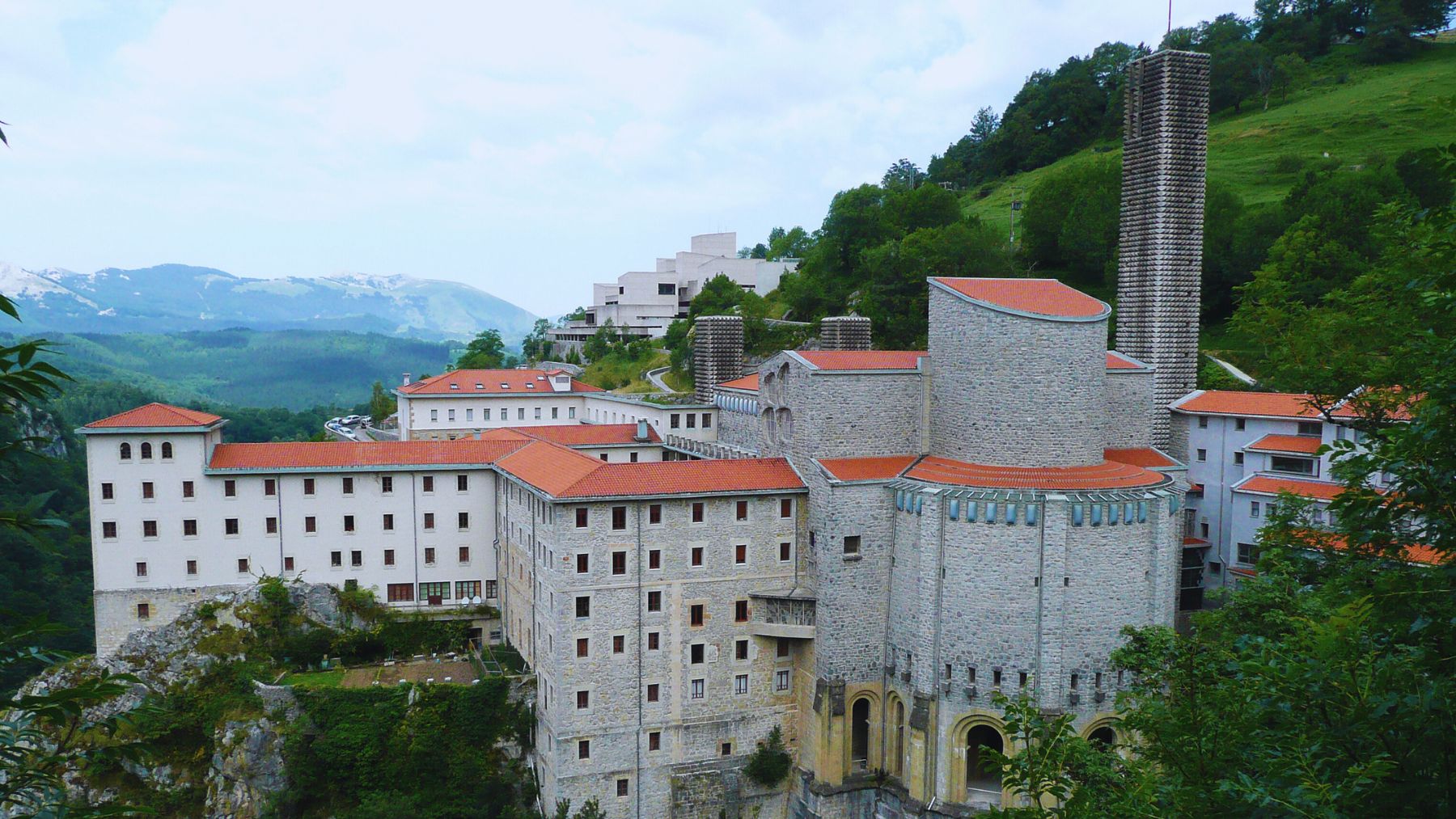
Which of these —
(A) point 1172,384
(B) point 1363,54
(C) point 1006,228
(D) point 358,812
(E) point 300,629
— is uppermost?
(B) point 1363,54

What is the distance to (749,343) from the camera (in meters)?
81.1

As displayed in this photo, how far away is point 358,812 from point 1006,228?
79.8 metres

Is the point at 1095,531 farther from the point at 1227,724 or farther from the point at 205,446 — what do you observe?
the point at 205,446

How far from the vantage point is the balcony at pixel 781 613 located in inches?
1551

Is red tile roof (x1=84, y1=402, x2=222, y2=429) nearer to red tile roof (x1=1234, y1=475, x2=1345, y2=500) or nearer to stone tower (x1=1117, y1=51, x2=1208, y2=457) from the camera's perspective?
stone tower (x1=1117, y1=51, x2=1208, y2=457)

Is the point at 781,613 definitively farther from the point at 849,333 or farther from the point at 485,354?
the point at 485,354

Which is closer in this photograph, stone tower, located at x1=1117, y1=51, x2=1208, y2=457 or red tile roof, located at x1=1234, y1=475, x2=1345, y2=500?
red tile roof, located at x1=1234, y1=475, x2=1345, y2=500

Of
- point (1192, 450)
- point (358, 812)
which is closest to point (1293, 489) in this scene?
point (1192, 450)

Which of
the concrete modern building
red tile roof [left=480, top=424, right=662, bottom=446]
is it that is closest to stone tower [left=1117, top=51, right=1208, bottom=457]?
red tile roof [left=480, top=424, right=662, bottom=446]

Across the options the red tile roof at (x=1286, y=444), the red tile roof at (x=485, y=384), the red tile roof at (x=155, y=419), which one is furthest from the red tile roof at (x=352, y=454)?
the red tile roof at (x=1286, y=444)

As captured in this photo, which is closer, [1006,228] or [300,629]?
[300,629]

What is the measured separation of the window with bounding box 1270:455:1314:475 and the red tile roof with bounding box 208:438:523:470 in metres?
35.5

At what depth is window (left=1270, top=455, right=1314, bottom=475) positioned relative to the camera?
147ft

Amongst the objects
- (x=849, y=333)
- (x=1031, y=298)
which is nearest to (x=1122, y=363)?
(x=1031, y=298)
